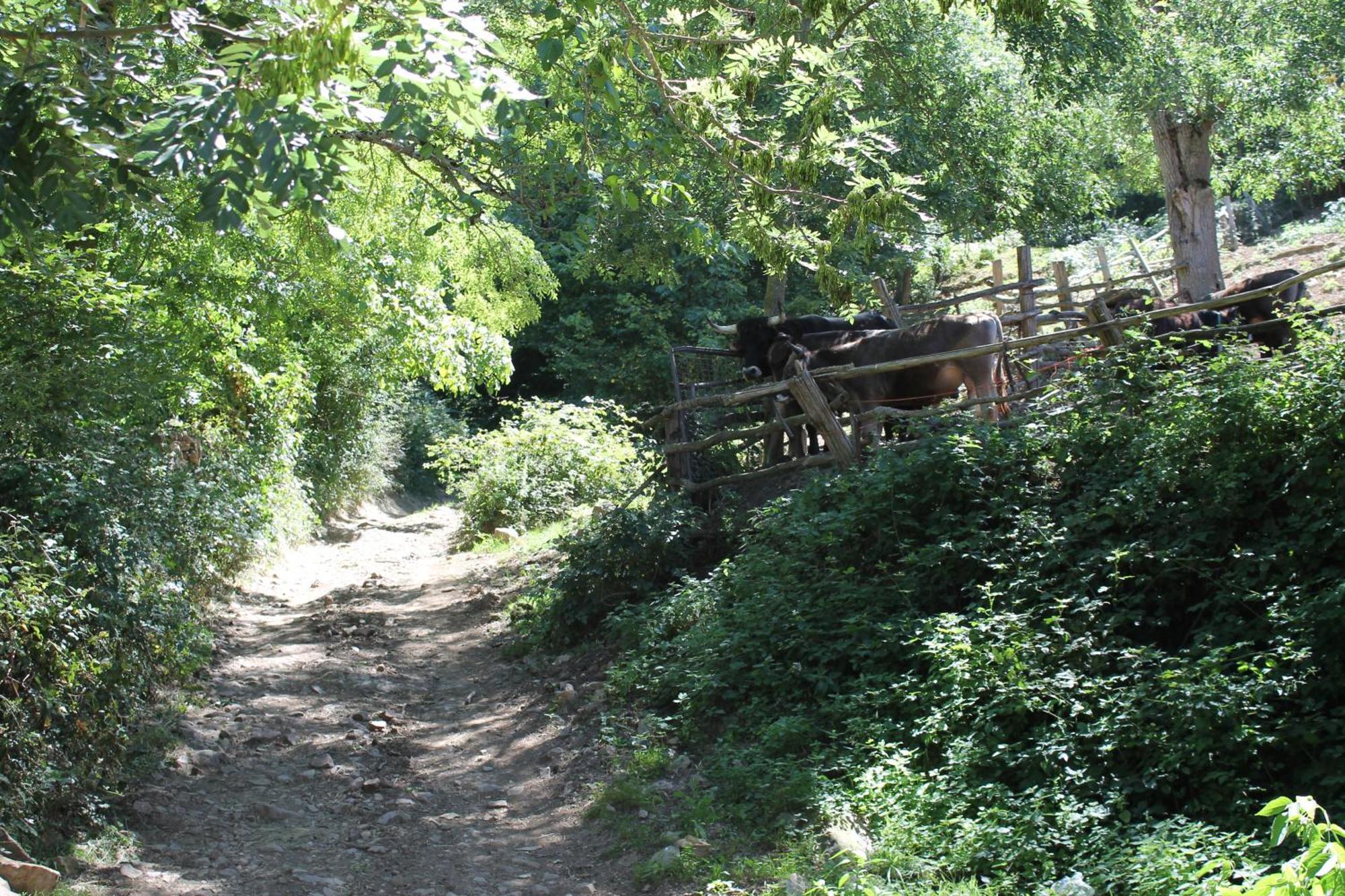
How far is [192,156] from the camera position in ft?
13.9

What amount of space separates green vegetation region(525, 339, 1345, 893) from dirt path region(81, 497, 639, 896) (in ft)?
3.03

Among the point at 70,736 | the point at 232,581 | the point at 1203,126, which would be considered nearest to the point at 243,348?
the point at 232,581

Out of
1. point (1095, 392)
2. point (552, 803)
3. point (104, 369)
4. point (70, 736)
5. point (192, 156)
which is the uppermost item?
point (192, 156)

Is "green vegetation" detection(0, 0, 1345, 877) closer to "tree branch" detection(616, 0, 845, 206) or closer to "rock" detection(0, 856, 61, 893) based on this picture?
"tree branch" detection(616, 0, 845, 206)

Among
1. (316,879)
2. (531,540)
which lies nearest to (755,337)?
(531,540)

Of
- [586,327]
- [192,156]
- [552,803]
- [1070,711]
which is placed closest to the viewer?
[192,156]

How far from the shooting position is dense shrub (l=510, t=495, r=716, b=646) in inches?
372

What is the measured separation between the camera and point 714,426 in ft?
40.1

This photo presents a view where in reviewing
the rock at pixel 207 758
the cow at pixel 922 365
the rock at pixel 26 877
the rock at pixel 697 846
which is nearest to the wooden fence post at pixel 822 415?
the cow at pixel 922 365

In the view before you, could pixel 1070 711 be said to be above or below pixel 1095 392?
below

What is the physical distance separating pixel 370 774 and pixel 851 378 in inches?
218

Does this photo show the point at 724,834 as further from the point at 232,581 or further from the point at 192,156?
the point at 232,581

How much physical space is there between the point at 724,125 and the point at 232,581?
7603mm

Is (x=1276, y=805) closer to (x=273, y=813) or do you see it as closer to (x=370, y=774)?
(x=273, y=813)
